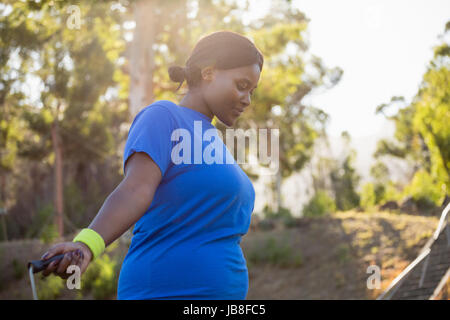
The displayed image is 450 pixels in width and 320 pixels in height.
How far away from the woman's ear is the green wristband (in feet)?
2.19

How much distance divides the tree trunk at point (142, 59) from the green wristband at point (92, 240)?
7956 millimetres

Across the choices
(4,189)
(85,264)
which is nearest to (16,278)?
(4,189)

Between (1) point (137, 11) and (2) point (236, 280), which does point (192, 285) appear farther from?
(1) point (137, 11)

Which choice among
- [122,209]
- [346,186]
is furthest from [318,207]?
[122,209]

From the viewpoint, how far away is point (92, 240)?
106 centimetres

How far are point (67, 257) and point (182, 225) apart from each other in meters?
0.36

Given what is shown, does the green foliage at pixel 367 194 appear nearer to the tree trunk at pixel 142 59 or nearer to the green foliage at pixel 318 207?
the green foliage at pixel 318 207

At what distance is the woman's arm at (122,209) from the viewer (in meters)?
1.00

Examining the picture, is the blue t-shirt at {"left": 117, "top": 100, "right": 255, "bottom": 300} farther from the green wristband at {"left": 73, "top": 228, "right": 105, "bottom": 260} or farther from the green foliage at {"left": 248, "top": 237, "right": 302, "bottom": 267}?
the green foliage at {"left": 248, "top": 237, "right": 302, "bottom": 267}

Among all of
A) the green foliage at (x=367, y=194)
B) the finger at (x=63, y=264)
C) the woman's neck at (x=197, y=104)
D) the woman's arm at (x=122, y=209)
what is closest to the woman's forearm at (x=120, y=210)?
the woman's arm at (x=122, y=209)

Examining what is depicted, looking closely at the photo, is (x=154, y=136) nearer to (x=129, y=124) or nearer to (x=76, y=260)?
(x=76, y=260)

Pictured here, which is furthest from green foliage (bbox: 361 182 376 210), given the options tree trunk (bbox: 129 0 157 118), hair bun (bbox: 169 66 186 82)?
hair bun (bbox: 169 66 186 82)

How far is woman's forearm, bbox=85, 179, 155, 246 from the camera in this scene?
1.10 meters
